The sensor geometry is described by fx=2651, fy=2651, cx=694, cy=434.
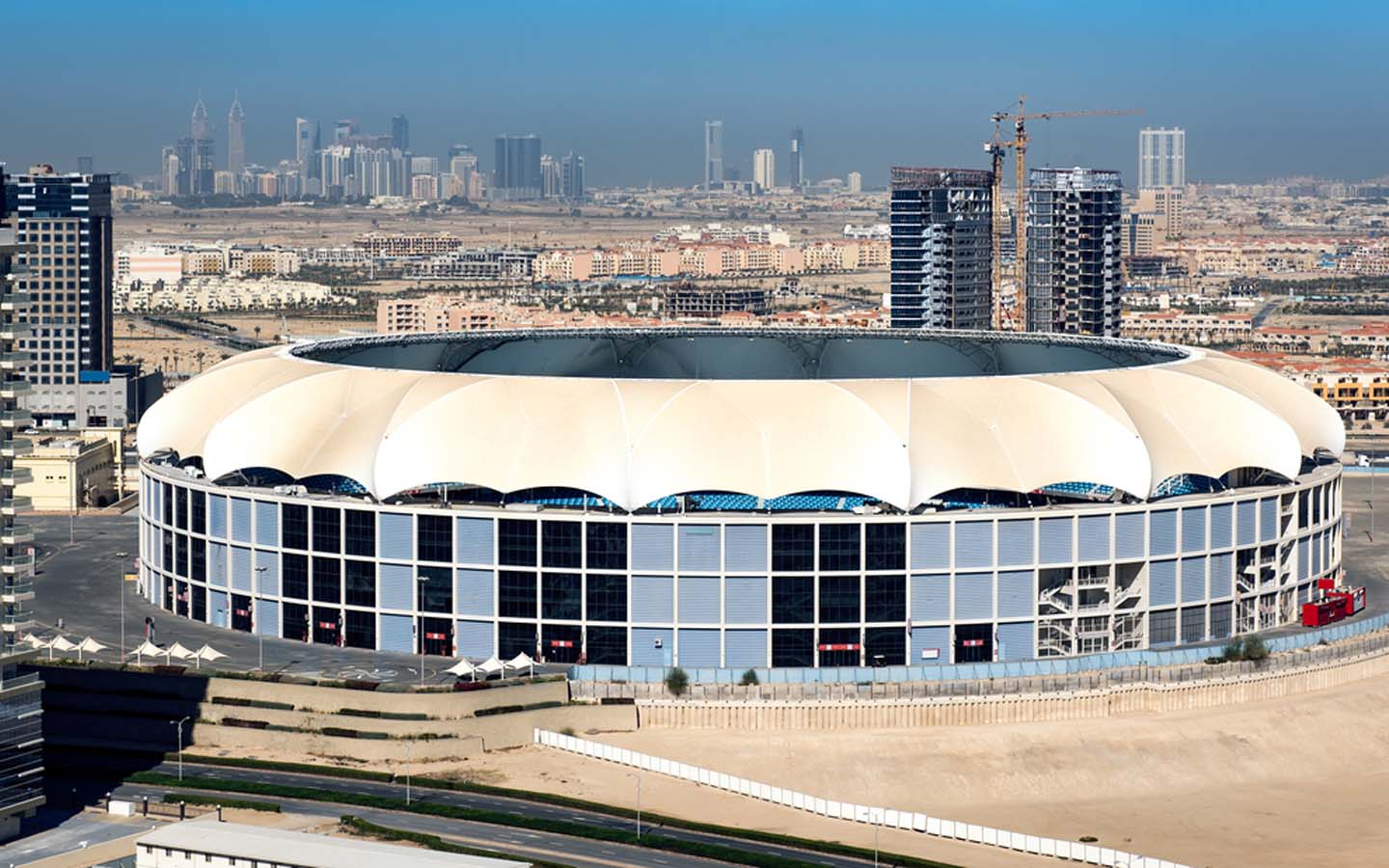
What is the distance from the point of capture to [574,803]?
90.4m

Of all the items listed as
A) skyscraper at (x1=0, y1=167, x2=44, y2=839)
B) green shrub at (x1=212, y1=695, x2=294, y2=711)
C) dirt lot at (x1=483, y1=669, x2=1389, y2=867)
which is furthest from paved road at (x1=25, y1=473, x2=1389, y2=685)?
skyscraper at (x1=0, y1=167, x2=44, y2=839)

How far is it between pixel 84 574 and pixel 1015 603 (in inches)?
1802

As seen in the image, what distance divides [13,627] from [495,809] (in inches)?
671

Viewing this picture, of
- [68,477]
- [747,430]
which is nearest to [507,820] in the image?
[747,430]

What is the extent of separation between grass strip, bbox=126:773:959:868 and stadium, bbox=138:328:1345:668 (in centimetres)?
1636

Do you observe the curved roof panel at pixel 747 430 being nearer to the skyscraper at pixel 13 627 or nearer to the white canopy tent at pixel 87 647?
the white canopy tent at pixel 87 647

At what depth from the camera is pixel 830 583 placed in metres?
104

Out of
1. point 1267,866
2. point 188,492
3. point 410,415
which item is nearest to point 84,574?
point 188,492

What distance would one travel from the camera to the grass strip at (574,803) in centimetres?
8550

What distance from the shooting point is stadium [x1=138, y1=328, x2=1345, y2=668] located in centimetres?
10406

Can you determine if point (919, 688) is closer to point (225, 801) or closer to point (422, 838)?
point (422, 838)

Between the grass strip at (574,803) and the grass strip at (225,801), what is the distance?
191 inches

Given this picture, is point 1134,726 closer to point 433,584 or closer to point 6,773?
point 433,584

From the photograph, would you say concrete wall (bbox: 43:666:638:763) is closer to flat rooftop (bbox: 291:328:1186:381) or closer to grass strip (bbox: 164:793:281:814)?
grass strip (bbox: 164:793:281:814)
